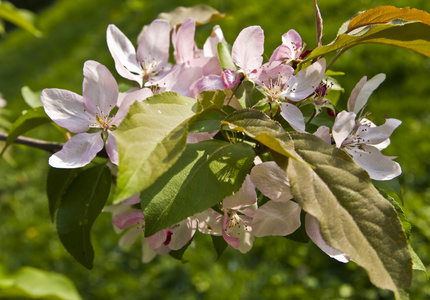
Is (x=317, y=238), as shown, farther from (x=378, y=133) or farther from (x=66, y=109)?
(x=66, y=109)

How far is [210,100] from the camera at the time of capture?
0.71 m

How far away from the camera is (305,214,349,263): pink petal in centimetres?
72

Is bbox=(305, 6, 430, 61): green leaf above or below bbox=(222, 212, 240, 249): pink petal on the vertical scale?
above

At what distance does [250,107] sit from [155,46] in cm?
31

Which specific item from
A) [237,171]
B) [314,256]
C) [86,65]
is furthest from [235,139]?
[314,256]

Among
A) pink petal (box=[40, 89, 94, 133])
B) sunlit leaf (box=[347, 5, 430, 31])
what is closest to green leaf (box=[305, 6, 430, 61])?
sunlit leaf (box=[347, 5, 430, 31])

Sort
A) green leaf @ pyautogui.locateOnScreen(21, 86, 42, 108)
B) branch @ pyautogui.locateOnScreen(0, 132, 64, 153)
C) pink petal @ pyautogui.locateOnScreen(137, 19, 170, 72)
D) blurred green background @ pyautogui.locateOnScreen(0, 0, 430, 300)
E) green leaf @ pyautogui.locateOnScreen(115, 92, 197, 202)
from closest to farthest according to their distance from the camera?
green leaf @ pyautogui.locateOnScreen(115, 92, 197, 202), pink petal @ pyautogui.locateOnScreen(137, 19, 170, 72), branch @ pyautogui.locateOnScreen(0, 132, 64, 153), green leaf @ pyautogui.locateOnScreen(21, 86, 42, 108), blurred green background @ pyautogui.locateOnScreen(0, 0, 430, 300)

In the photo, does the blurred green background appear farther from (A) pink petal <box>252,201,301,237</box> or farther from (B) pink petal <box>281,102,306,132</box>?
(A) pink petal <box>252,201,301,237</box>

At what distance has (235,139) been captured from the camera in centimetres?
77

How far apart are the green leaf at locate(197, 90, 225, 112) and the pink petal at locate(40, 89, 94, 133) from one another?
24 centimetres

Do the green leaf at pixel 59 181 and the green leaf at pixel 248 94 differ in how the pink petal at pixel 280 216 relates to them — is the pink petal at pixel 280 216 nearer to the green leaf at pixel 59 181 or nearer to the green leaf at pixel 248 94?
the green leaf at pixel 248 94

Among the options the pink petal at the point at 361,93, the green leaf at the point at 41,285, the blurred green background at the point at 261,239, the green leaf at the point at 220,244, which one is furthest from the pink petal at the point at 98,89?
the green leaf at the point at 41,285

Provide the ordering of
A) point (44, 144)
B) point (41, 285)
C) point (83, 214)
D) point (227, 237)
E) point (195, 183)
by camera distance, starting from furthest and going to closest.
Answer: point (41, 285), point (44, 144), point (83, 214), point (227, 237), point (195, 183)

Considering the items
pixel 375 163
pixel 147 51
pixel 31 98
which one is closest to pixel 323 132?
pixel 375 163
